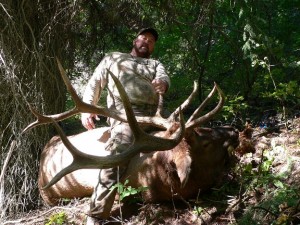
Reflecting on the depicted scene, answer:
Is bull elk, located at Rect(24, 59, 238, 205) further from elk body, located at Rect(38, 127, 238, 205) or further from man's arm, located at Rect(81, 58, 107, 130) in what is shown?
man's arm, located at Rect(81, 58, 107, 130)

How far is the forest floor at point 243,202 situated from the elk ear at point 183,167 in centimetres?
30

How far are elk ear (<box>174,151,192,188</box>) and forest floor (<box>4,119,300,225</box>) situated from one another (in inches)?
12.0

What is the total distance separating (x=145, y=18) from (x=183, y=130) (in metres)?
3.70

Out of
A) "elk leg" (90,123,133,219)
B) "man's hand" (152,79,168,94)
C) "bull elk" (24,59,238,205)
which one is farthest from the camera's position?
"man's hand" (152,79,168,94)

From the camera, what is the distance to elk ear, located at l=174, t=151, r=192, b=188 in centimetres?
357

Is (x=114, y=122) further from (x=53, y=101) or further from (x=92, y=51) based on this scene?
(x=92, y=51)

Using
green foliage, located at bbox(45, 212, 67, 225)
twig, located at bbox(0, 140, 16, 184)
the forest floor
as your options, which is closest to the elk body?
the forest floor

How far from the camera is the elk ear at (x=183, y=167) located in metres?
3.57

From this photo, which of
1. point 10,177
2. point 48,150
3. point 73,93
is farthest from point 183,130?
point 10,177

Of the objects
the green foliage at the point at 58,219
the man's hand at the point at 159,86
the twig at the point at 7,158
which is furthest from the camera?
the twig at the point at 7,158

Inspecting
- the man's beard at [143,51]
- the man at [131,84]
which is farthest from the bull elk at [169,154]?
the man's beard at [143,51]

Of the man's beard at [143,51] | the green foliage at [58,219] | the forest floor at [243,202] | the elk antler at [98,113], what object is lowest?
the green foliage at [58,219]

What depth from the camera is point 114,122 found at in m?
4.52

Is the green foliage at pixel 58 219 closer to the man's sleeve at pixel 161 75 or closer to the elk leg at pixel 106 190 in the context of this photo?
the elk leg at pixel 106 190
